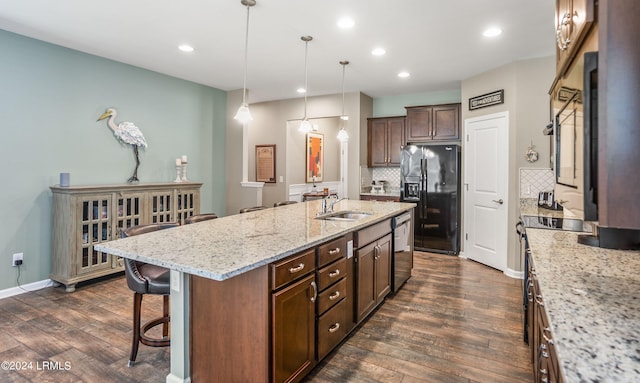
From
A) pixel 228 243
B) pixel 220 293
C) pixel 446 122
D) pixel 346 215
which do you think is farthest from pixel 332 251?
pixel 446 122

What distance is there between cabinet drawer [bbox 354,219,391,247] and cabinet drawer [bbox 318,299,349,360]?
48 centimetres

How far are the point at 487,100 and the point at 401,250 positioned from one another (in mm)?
2586

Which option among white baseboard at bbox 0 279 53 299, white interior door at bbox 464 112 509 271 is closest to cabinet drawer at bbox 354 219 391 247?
white interior door at bbox 464 112 509 271

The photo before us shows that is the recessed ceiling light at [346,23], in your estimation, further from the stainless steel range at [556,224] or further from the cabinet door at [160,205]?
the cabinet door at [160,205]

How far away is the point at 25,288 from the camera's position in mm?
3717

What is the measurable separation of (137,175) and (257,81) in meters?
2.25

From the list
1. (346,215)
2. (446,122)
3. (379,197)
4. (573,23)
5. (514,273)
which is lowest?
(514,273)

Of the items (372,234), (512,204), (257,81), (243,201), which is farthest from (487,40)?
(243,201)

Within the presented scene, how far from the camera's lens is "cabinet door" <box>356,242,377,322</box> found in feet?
9.14

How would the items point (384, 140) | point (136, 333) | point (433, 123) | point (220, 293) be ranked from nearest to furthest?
point (220, 293) < point (136, 333) < point (433, 123) < point (384, 140)

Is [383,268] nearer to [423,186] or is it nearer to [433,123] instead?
[423,186]

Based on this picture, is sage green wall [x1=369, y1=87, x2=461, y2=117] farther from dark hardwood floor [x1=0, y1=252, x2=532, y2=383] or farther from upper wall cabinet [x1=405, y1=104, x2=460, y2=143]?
dark hardwood floor [x1=0, y1=252, x2=532, y2=383]

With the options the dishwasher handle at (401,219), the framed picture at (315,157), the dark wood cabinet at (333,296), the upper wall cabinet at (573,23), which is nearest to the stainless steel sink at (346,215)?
the dishwasher handle at (401,219)

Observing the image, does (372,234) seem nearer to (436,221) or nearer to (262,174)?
(436,221)
